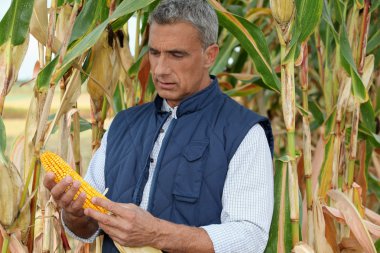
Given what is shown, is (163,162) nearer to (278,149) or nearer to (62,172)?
(62,172)

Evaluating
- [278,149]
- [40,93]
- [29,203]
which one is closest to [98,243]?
[29,203]

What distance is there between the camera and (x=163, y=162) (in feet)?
4.19

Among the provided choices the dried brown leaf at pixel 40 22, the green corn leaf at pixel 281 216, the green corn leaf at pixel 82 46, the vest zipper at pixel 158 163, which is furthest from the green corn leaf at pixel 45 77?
the green corn leaf at pixel 281 216

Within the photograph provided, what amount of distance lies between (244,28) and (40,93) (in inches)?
15.8

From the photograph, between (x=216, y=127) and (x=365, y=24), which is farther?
(x=365, y=24)

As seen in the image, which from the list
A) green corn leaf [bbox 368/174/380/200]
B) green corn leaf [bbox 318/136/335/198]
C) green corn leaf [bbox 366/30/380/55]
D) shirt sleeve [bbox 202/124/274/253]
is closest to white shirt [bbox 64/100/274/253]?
shirt sleeve [bbox 202/124/274/253]

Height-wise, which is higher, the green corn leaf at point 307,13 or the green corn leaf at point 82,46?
the green corn leaf at point 307,13

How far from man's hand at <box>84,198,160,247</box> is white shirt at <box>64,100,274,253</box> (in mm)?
102

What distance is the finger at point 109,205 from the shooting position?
1.08 meters

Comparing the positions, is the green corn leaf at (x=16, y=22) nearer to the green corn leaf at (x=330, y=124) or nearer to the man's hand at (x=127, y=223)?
the man's hand at (x=127, y=223)

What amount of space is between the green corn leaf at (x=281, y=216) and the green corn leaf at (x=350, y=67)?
0.90 ft

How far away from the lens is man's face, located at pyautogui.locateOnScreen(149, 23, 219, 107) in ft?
4.16

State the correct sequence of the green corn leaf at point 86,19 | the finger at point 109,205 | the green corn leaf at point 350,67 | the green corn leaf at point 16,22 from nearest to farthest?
1. the finger at point 109,205
2. the green corn leaf at point 16,22
3. the green corn leaf at point 86,19
4. the green corn leaf at point 350,67

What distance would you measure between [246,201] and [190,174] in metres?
0.11
